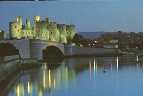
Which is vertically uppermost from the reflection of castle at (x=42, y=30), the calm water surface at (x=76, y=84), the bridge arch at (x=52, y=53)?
the reflection of castle at (x=42, y=30)

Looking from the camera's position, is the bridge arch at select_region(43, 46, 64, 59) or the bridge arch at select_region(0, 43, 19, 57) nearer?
the bridge arch at select_region(0, 43, 19, 57)

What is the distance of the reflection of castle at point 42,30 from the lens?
15117mm

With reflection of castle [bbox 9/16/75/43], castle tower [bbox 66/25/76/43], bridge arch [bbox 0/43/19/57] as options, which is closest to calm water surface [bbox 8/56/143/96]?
bridge arch [bbox 0/43/19/57]

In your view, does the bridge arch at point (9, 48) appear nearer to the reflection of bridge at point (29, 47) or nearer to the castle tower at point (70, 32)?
the reflection of bridge at point (29, 47)

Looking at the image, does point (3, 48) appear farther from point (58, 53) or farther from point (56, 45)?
point (58, 53)

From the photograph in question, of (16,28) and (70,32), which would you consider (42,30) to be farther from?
(70,32)

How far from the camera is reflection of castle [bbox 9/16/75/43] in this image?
1512 cm

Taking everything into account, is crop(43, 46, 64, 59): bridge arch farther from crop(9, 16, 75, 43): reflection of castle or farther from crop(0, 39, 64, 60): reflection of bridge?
crop(0, 39, 64, 60): reflection of bridge

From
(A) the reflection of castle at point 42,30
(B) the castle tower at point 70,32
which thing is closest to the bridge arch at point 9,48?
(A) the reflection of castle at point 42,30

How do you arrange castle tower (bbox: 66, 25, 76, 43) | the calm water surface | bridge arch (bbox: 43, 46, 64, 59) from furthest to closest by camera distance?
castle tower (bbox: 66, 25, 76, 43), bridge arch (bbox: 43, 46, 64, 59), the calm water surface

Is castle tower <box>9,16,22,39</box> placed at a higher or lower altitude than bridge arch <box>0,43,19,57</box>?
higher

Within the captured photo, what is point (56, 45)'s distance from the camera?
14297 millimetres

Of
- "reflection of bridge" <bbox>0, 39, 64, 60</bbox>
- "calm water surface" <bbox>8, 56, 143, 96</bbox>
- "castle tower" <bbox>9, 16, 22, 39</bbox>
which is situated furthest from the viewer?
"castle tower" <bbox>9, 16, 22, 39</bbox>

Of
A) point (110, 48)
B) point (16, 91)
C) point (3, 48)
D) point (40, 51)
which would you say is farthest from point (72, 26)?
point (16, 91)
